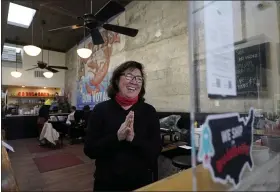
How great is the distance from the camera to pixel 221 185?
19.8 inches

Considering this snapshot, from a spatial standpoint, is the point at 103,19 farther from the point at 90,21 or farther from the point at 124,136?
the point at 124,136

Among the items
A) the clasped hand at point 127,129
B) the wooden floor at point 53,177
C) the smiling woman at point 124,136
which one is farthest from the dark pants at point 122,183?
the wooden floor at point 53,177

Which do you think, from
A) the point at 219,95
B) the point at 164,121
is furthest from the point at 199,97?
the point at 164,121

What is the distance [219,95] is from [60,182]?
3.06 meters

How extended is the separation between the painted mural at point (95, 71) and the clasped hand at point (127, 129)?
470 cm

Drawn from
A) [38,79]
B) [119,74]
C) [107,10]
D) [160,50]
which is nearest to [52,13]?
[107,10]

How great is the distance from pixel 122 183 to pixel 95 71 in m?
5.92

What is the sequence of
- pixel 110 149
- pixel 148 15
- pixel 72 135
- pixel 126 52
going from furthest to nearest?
pixel 72 135
pixel 126 52
pixel 148 15
pixel 110 149

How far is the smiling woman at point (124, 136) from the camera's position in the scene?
953 mm

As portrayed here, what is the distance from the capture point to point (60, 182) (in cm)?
281

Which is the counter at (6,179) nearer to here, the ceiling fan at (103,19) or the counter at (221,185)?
the counter at (221,185)

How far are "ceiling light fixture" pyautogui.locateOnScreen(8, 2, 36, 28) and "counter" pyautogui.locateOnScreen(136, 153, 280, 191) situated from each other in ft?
8.49

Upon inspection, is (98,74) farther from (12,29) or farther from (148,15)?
(12,29)

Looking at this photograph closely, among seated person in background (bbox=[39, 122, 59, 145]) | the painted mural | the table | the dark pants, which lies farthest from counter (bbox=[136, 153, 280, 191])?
seated person in background (bbox=[39, 122, 59, 145])
